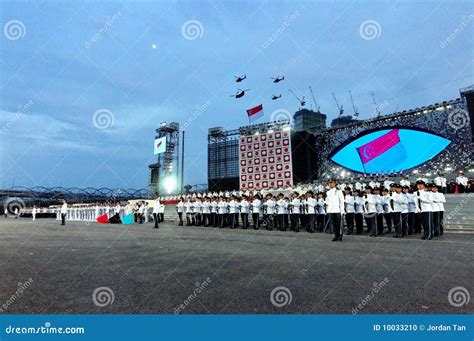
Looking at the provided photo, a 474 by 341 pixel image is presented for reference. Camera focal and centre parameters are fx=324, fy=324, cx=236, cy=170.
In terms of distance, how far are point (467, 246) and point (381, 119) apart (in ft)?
76.5

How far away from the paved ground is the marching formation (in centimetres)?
289

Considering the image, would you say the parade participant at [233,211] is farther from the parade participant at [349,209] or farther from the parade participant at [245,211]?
the parade participant at [349,209]

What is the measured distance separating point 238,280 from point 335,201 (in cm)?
606

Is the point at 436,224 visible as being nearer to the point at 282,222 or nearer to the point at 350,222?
the point at 350,222

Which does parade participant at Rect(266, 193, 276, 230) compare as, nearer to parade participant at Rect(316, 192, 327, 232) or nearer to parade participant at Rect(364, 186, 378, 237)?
parade participant at Rect(316, 192, 327, 232)

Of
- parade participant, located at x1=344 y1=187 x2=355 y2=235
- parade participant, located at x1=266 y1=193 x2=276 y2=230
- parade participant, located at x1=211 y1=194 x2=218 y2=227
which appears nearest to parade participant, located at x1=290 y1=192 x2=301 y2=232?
parade participant, located at x1=266 y1=193 x2=276 y2=230

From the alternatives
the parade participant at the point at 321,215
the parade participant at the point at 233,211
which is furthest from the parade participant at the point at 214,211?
the parade participant at the point at 321,215

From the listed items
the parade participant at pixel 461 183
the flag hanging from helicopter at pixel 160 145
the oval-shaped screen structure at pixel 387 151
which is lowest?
the parade participant at pixel 461 183

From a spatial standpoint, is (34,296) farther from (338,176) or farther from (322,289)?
(338,176)

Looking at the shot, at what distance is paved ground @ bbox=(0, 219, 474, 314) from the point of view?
3605 mm

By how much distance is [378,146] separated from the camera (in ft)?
96.1

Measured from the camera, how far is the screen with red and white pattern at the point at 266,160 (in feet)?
118

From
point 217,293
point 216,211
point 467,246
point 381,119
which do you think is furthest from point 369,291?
point 381,119

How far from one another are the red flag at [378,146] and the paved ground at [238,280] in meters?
22.6
